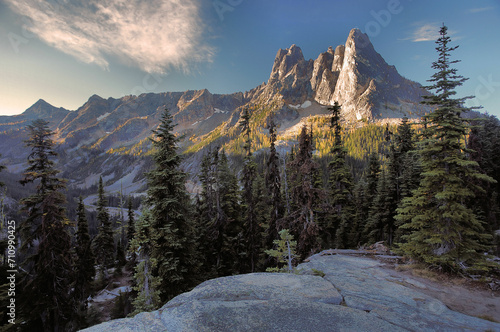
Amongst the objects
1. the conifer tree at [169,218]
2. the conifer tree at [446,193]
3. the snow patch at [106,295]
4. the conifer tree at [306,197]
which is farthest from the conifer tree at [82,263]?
the conifer tree at [446,193]

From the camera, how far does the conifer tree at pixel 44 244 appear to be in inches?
565

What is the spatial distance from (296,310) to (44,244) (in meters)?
17.8

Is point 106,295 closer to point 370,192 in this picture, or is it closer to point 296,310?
point 296,310

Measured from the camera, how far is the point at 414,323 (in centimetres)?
498

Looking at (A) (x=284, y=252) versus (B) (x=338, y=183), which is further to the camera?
(B) (x=338, y=183)

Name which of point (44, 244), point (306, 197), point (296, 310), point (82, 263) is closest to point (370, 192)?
point (306, 197)

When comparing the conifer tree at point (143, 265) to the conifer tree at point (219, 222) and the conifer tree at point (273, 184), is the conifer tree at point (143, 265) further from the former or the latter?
the conifer tree at point (273, 184)

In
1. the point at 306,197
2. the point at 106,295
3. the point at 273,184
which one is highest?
the point at 273,184

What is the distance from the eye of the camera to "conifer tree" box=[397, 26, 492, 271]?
32.2ft

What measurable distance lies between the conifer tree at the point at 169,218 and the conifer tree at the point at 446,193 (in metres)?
13.8

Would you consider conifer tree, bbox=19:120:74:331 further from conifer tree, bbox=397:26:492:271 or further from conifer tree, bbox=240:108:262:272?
conifer tree, bbox=397:26:492:271

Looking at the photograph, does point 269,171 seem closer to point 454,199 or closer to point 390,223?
point 454,199

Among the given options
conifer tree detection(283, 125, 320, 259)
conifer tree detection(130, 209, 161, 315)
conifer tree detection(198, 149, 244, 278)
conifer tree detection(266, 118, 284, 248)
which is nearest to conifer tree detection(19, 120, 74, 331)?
conifer tree detection(130, 209, 161, 315)

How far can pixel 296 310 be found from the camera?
16.0 feet
